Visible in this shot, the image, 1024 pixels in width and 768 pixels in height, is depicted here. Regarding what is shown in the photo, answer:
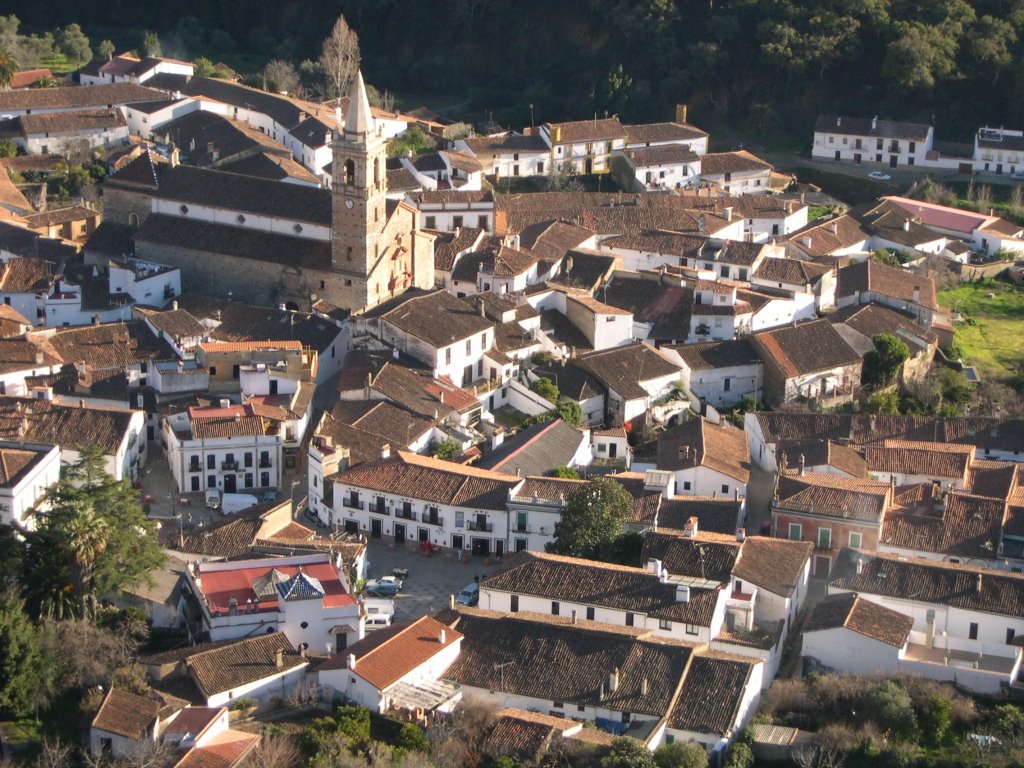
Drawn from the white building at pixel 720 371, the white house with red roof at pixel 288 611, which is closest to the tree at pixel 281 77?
the white building at pixel 720 371

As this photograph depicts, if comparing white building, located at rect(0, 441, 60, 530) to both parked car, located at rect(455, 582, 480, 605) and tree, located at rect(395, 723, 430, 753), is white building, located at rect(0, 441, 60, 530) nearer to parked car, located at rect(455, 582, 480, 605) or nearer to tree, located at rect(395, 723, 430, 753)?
parked car, located at rect(455, 582, 480, 605)

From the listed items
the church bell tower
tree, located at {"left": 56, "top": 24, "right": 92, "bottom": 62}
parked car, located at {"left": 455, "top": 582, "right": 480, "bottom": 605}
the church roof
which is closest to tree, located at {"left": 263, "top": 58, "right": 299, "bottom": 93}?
tree, located at {"left": 56, "top": 24, "right": 92, "bottom": 62}

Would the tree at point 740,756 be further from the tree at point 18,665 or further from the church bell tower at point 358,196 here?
the church bell tower at point 358,196

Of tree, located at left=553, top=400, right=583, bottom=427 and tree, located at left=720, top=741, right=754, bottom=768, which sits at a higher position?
tree, located at left=553, top=400, right=583, bottom=427

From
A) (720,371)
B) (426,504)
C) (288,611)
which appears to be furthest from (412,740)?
(720,371)

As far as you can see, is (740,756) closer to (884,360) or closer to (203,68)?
(884,360)

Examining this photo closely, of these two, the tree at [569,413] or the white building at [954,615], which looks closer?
the white building at [954,615]
